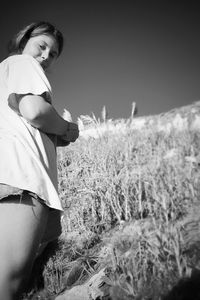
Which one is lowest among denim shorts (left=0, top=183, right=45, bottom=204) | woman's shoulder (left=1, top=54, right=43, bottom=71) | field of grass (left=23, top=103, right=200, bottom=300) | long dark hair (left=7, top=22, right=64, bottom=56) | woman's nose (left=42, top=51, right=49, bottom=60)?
field of grass (left=23, top=103, right=200, bottom=300)

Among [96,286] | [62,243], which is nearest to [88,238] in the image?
[62,243]

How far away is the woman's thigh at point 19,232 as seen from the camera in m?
0.89

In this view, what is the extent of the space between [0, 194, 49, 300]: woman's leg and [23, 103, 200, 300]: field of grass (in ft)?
1.44

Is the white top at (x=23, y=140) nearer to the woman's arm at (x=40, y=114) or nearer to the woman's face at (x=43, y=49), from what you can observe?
the woman's arm at (x=40, y=114)

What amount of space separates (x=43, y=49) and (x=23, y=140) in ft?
1.98

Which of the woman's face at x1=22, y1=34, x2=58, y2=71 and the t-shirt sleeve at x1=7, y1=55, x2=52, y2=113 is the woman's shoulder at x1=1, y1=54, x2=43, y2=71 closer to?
the t-shirt sleeve at x1=7, y1=55, x2=52, y2=113

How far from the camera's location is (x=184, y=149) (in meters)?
1.66

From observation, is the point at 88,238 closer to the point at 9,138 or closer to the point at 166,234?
the point at 166,234

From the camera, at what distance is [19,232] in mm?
916

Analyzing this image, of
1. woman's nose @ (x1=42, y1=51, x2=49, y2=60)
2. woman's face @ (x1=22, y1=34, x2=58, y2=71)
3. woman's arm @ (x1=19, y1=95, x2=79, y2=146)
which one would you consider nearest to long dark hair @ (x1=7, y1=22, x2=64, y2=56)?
woman's face @ (x1=22, y1=34, x2=58, y2=71)

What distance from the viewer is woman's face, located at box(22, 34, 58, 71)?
4.43 feet

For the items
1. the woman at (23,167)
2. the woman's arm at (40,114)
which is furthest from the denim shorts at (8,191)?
the woman's arm at (40,114)

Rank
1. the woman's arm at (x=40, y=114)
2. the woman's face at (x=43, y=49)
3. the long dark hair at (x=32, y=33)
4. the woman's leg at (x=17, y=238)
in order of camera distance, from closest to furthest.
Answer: the woman's leg at (x=17, y=238)
the woman's arm at (x=40, y=114)
the woman's face at (x=43, y=49)
the long dark hair at (x=32, y=33)

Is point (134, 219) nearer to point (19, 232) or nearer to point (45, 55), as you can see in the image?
point (19, 232)
